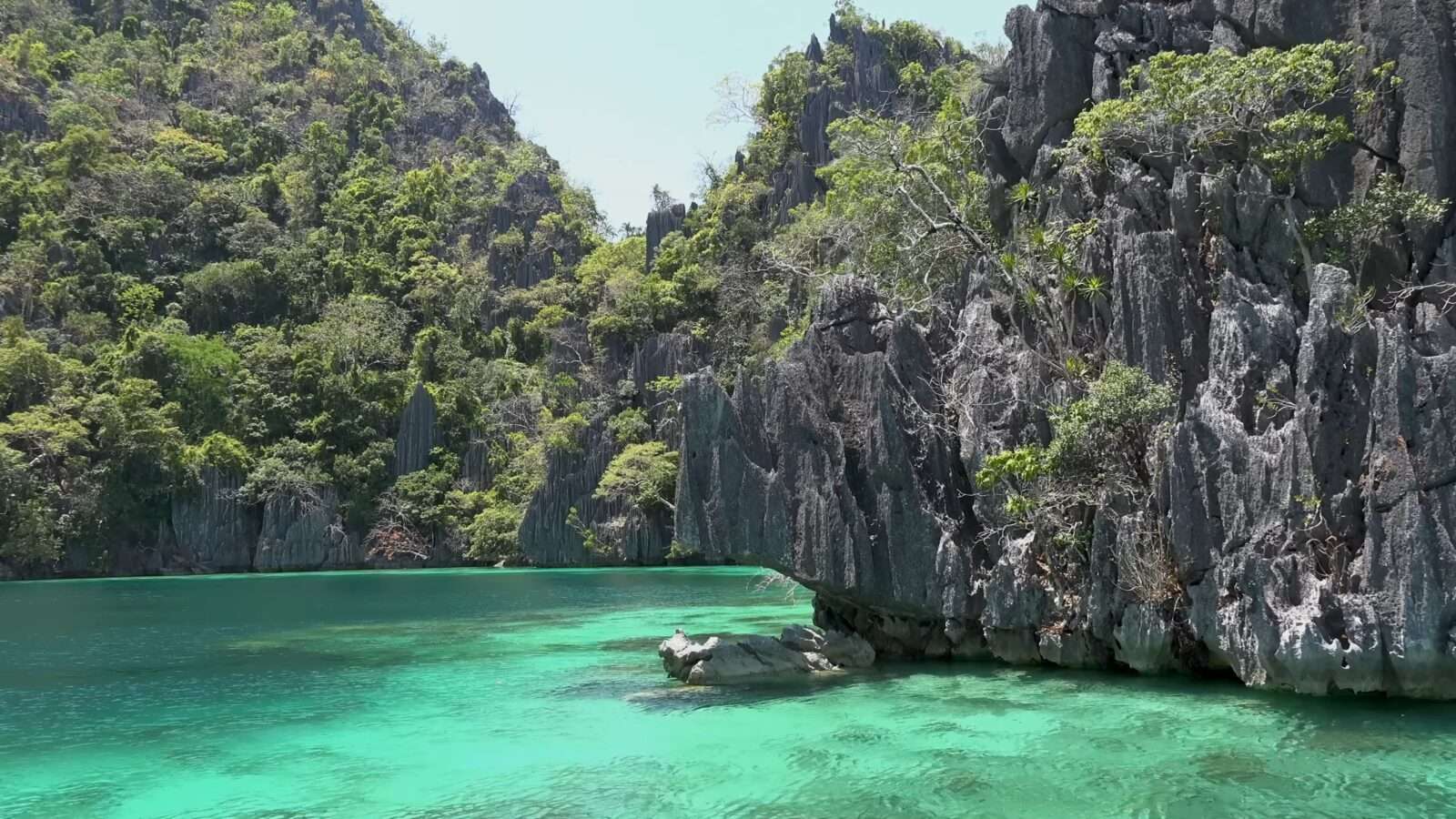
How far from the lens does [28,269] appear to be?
166 ft

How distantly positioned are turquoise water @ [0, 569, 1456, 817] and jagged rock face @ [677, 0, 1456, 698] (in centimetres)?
91

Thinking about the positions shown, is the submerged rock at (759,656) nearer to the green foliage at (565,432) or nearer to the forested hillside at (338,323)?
the forested hillside at (338,323)

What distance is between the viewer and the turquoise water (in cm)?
942

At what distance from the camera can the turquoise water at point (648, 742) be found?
942cm

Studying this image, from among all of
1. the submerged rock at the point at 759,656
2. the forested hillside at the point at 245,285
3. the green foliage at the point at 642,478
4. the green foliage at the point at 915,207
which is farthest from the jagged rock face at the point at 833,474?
the forested hillside at the point at 245,285

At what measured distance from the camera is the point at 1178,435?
43.3 ft

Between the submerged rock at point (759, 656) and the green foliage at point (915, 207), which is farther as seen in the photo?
the green foliage at point (915, 207)

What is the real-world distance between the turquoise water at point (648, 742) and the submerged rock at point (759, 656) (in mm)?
452

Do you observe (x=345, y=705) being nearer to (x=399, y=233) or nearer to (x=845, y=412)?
(x=845, y=412)

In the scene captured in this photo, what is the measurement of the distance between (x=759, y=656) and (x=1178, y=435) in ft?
21.6

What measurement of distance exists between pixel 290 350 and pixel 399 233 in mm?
12817

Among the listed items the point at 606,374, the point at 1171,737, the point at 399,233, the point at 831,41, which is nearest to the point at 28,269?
the point at 399,233

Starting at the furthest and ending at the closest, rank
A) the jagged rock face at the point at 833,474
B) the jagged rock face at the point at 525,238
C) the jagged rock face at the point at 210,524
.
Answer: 1. the jagged rock face at the point at 525,238
2. the jagged rock face at the point at 210,524
3. the jagged rock face at the point at 833,474

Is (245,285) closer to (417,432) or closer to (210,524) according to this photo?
(417,432)
